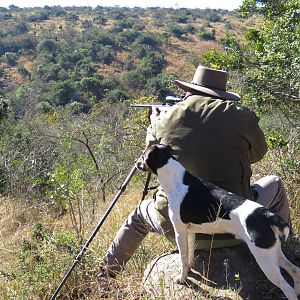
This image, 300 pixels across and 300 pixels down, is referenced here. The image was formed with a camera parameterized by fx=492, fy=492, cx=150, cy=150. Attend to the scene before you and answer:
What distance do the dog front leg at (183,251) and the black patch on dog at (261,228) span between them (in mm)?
424

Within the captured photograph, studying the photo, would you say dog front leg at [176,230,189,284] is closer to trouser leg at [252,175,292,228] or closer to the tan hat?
trouser leg at [252,175,292,228]

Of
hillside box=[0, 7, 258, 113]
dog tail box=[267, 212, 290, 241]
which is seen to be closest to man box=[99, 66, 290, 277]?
dog tail box=[267, 212, 290, 241]

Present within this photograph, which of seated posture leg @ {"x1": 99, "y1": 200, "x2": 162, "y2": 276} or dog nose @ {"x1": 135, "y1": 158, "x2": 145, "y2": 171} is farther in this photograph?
seated posture leg @ {"x1": 99, "y1": 200, "x2": 162, "y2": 276}

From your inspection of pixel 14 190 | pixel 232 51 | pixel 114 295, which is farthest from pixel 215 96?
pixel 14 190

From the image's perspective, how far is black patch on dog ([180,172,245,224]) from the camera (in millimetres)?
2559

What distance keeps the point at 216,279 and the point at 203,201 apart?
1.92 feet

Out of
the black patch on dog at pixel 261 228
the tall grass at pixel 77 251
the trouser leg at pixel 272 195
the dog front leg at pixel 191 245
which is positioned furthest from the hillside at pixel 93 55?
the black patch on dog at pixel 261 228

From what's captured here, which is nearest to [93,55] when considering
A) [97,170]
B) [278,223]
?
[97,170]

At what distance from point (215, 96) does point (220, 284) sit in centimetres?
113

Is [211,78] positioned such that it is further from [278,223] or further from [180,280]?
[180,280]

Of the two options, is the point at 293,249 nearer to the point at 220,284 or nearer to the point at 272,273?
the point at 220,284

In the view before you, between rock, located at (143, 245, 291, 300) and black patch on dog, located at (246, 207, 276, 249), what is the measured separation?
338mm

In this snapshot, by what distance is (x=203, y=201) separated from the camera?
2.63 meters

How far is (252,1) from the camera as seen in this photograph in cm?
512
